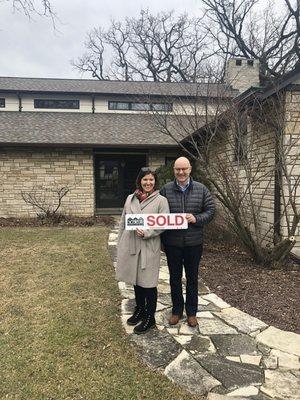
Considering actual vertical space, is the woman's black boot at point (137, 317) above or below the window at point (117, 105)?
below

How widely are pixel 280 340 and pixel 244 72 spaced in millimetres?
15093

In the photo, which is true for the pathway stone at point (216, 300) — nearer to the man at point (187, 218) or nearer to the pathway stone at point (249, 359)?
the man at point (187, 218)

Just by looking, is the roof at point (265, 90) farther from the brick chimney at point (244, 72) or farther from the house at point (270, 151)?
the brick chimney at point (244, 72)

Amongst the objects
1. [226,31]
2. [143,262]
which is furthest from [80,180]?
[226,31]

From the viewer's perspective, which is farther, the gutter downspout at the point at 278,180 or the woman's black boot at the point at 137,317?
the gutter downspout at the point at 278,180

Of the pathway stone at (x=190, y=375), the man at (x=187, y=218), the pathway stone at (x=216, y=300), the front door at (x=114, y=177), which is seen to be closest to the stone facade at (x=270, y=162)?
the pathway stone at (x=216, y=300)

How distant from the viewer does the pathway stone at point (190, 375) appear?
291 centimetres

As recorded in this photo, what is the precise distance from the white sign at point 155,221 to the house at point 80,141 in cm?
626

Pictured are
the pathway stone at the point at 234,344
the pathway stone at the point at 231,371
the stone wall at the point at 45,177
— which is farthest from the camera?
the stone wall at the point at 45,177

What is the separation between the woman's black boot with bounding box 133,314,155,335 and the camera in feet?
12.6

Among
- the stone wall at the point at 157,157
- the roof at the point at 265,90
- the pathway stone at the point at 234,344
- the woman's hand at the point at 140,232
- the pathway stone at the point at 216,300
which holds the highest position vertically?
the roof at the point at 265,90

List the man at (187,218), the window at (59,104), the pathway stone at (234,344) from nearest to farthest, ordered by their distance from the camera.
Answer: the pathway stone at (234,344), the man at (187,218), the window at (59,104)

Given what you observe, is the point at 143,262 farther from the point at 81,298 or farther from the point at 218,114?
the point at 218,114

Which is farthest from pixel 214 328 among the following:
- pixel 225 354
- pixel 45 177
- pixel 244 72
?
pixel 244 72
